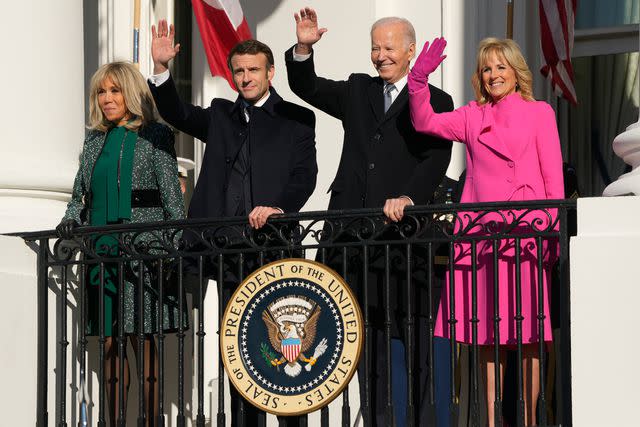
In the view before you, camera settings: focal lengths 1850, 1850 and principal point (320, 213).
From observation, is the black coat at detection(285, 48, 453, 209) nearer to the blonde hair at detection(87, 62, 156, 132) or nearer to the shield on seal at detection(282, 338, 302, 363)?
the shield on seal at detection(282, 338, 302, 363)

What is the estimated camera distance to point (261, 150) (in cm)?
977

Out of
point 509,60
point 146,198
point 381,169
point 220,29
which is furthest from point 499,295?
point 220,29

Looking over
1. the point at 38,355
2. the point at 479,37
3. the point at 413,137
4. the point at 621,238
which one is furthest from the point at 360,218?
the point at 479,37

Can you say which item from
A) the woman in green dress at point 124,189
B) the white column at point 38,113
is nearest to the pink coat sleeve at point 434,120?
the woman in green dress at point 124,189

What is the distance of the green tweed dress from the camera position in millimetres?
9891

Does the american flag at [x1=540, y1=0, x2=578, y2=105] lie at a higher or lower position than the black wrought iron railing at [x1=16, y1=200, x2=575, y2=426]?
higher

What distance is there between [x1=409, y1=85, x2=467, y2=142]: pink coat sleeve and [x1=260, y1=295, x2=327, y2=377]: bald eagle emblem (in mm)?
1055

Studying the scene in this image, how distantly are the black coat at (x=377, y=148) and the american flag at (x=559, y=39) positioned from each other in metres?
2.59

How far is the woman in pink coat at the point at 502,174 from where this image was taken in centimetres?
919

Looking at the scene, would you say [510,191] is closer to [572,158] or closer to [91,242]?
[91,242]

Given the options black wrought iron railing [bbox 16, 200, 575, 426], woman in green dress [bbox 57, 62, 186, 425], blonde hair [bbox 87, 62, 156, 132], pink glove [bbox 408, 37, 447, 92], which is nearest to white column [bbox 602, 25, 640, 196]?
black wrought iron railing [bbox 16, 200, 575, 426]

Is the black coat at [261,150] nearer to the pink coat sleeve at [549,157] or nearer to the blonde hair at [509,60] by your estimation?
the blonde hair at [509,60]

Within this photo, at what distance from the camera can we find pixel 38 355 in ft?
32.9

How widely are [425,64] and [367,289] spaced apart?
1157 millimetres
